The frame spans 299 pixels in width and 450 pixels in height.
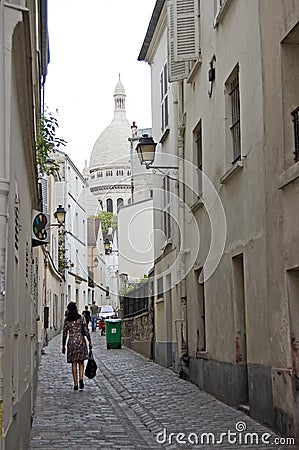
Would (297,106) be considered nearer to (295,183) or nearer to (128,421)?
(295,183)

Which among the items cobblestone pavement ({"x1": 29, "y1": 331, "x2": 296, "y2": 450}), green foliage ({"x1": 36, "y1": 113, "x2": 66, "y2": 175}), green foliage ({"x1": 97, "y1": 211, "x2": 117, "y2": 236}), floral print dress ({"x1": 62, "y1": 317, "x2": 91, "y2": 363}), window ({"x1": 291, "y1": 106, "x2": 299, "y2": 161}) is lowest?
cobblestone pavement ({"x1": 29, "y1": 331, "x2": 296, "y2": 450})

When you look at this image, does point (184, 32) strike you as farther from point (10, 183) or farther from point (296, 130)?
point (10, 183)

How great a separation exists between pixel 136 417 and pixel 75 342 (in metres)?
3.69

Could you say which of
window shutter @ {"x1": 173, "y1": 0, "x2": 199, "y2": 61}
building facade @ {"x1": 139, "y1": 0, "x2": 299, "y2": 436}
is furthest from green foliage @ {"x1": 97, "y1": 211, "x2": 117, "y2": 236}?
window shutter @ {"x1": 173, "y1": 0, "x2": 199, "y2": 61}

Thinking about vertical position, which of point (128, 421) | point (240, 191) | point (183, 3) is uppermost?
point (183, 3)

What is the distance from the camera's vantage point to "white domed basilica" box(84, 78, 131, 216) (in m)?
92.7

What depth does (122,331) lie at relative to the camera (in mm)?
32938

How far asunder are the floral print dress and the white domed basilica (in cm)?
6583

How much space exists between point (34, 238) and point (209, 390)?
4881 millimetres

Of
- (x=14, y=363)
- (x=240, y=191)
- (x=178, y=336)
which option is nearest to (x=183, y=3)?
(x=240, y=191)

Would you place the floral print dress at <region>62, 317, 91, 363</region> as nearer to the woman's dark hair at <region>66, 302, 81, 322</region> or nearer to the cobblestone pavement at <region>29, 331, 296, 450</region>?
the woman's dark hair at <region>66, 302, 81, 322</region>

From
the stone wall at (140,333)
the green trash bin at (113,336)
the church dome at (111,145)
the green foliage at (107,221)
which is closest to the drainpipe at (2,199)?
the stone wall at (140,333)

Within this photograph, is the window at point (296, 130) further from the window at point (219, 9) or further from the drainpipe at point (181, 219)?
the drainpipe at point (181, 219)

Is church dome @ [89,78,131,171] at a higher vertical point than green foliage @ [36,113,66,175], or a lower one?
higher
